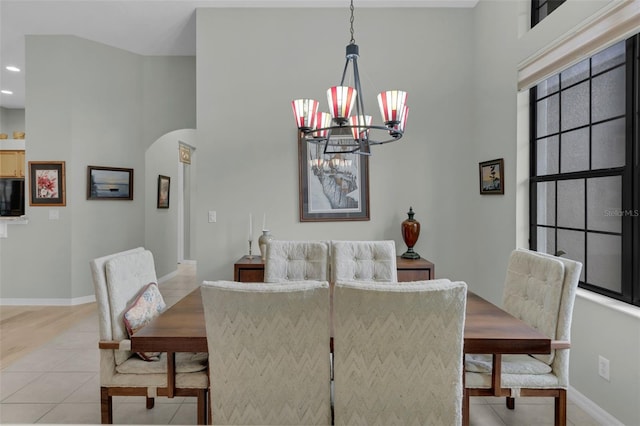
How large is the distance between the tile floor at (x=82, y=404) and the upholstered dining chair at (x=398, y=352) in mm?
1079

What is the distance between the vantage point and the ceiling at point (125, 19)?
149 inches

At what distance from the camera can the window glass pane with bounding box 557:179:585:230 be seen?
2.49 meters

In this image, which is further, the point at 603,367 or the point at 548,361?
the point at 603,367

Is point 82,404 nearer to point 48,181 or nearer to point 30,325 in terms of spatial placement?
point 30,325

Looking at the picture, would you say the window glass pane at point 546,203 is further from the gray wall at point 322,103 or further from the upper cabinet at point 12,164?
the upper cabinet at point 12,164

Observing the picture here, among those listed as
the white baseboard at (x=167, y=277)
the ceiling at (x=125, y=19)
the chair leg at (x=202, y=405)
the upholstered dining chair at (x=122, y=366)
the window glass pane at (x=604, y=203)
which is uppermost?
the ceiling at (x=125, y=19)

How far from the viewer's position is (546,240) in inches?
115

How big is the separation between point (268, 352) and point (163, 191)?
5155 millimetres

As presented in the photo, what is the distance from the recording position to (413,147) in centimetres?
390

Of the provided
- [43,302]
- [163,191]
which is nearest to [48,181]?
[43,302]

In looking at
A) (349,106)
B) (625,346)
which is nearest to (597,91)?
(625,346)

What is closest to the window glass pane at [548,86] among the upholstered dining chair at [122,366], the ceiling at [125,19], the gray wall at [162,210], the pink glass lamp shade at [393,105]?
the ceiling at [125,19]

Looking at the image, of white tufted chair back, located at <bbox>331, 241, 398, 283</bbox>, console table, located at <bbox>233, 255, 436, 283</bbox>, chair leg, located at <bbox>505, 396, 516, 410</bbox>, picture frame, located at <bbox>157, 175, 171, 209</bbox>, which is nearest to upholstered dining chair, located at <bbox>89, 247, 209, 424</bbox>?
white tufted chair back, located at <bbox>331, 241, 398, 283</bbox>

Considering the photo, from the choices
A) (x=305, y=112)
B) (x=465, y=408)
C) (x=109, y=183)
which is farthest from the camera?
(x=109, y=183)
